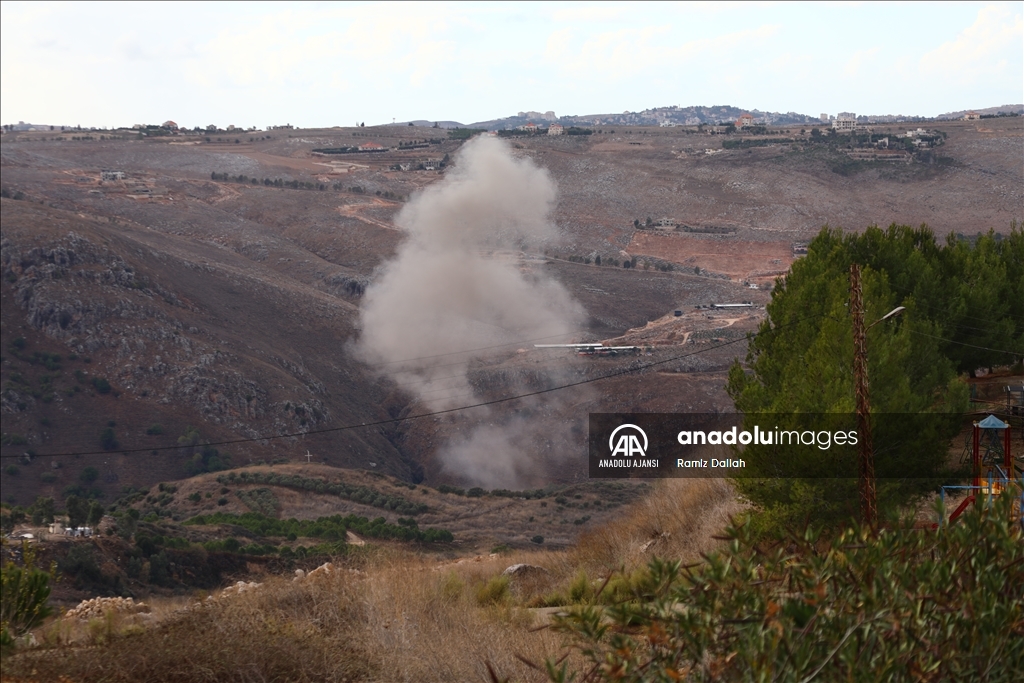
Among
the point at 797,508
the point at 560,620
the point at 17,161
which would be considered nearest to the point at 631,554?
the point at 797,508

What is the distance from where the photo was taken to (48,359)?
51.3 m

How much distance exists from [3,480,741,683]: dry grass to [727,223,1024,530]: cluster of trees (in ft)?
17.2

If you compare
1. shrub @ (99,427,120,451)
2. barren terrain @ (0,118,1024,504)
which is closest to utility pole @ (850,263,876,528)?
barren terrain @ (0,118,1024,504)

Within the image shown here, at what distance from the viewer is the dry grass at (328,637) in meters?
9.19

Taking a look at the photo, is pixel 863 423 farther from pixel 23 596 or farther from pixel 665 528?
pixel 23 596

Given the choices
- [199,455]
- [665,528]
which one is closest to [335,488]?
[199,455]

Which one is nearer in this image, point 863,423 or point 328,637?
point 328,637

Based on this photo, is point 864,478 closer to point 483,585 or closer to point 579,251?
point 483,585

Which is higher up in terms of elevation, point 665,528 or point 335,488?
point 665,528

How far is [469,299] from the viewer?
230 ft

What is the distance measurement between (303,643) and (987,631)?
22.8 ft

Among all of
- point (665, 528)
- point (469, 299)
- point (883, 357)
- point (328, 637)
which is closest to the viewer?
point (328, 637)

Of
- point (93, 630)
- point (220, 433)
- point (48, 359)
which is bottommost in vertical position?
point (220, 433)

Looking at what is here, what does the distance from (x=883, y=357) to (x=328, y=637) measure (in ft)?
41.3
